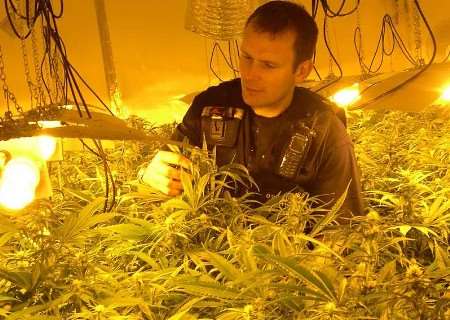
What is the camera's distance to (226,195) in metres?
1.64

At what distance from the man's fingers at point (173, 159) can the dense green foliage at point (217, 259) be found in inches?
1.5

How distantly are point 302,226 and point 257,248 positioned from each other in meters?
0.21

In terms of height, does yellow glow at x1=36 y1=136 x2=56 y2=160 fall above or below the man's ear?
below

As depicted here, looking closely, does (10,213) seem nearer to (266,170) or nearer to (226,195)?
(226,195)

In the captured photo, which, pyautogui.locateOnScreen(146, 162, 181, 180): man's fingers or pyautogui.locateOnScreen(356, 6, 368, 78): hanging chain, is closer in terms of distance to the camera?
pyautogui.locateOnScreen(146, 162, 181, 180): man's fingers

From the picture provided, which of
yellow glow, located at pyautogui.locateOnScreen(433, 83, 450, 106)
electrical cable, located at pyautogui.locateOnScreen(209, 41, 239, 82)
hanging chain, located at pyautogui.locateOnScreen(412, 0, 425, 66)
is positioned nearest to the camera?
yellow glow, located at pyautogui.locateOnScreen(433, 83, 450, 106)

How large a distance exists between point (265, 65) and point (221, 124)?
0.23 m

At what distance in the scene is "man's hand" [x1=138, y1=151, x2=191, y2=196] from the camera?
1642 mm

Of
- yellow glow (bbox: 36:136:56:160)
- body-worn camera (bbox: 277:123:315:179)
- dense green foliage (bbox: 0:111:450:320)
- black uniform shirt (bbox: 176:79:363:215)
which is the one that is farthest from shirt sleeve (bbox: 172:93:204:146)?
yellow glow (bbox: 36:136:56:160)

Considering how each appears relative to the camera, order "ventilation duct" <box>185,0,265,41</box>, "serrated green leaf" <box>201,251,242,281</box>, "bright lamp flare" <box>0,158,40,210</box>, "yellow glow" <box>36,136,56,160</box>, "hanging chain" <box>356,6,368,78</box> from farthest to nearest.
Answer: "hanging chain" <box>356,6,368,78</box> → "ventilation duct" <box>185,0,265,41</box> → "yellow glow" <box>36,136,56,160</box> → "bright lamp flare" <box>0,158,40,210</box> → "serrated green leaf" <box>201,251,242,281</box>

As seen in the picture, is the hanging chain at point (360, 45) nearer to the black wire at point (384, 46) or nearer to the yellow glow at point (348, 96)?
the black wire at point (384, 46)

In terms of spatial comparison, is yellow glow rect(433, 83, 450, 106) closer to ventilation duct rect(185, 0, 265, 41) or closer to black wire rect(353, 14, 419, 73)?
ventilation duct rect(185, 0, 265, 41)

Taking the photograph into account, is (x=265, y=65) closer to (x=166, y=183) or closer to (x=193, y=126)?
(x=193, y=126)

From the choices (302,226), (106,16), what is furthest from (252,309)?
(106,16)
